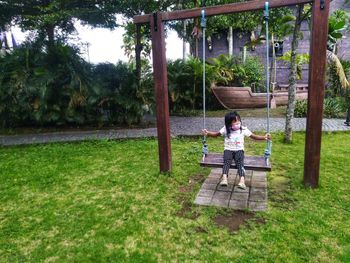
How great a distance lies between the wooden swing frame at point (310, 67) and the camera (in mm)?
3510

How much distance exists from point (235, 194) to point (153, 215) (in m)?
1.14

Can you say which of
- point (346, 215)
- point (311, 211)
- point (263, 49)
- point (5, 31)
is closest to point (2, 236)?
point (311, 211)

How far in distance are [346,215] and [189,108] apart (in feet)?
25.1

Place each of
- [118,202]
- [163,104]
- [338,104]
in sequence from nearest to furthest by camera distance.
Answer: [118,202]
[163,104]
[338,104]

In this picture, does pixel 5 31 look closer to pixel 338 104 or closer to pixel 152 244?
pixel 152 244

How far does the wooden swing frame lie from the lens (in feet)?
11.5

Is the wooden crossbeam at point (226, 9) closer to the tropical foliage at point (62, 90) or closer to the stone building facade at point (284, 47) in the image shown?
the tropical foliage at point (62, 90)

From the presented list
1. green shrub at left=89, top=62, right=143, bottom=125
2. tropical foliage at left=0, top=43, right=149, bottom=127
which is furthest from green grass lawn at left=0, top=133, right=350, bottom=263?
green shrub at left=89, top=62, right=143, bottom=125

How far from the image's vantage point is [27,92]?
7.36 m

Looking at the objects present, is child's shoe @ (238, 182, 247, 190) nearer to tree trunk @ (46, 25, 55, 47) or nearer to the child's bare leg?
the child's bare leg

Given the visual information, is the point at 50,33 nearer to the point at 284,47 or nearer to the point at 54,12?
the point at 54,12

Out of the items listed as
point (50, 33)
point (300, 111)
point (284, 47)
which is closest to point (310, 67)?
point (300, 111)

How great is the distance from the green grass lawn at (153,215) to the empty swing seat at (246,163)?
1.40ft

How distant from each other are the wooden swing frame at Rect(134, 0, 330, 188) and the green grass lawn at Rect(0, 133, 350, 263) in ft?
1.46
